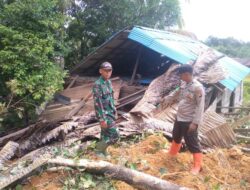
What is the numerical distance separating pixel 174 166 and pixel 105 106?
1571mm

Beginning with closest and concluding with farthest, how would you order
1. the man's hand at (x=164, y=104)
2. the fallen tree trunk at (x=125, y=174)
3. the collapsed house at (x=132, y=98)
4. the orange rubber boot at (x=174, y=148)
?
the fallen tree trunk at (x=125, y=174), the orange rubber boot at (x=174, y=148), the collapsed house at (x=132, y=98), the man's hand at (x=164, y=104)

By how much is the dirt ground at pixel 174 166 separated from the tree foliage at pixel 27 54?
12.6 feet

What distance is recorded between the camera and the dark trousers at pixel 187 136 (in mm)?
5328

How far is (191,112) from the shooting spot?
5.38 meters

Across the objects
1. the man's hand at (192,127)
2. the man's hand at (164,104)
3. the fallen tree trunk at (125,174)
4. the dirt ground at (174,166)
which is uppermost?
the man's hand at (192,127)

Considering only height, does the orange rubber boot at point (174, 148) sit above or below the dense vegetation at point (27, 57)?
below

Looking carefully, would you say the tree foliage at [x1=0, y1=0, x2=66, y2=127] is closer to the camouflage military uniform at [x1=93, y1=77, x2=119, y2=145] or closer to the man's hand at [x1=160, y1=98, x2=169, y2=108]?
the man's hand at [x1=160, y1=98, x2=169, y2=108]

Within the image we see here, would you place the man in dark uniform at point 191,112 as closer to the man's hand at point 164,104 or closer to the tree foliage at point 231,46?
the man's hand at point 164,104

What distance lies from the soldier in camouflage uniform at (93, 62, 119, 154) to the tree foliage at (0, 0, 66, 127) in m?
3.90

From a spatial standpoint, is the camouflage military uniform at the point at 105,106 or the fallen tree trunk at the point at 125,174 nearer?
the fallen tree trunk at the point at 125,174

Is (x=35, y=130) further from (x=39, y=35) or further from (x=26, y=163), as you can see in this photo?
(x=39, y=35)

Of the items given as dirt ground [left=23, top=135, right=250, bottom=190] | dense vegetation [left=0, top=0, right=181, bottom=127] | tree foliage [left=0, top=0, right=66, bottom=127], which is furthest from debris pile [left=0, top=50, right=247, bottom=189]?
tree foliage [left=0, top=0, right=66, bottom=127]

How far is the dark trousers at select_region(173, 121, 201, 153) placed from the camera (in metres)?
5.33

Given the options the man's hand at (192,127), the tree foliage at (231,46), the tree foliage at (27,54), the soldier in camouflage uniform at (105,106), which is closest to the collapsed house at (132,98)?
the tree foliage at (27,54)
